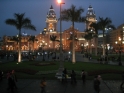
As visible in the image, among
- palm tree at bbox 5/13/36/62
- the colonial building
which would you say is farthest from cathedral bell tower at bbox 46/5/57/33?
palm tree at bbox 5/13/36/62

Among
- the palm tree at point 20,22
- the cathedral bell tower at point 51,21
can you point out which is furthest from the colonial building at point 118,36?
the palm tree at point 20,22

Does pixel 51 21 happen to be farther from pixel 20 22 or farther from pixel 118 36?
pixel 20 22

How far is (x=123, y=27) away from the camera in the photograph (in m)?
119

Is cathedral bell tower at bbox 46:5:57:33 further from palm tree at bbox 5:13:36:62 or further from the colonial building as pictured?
palm tree at bbox 5:13:36:62

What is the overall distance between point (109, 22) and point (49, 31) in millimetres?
107052

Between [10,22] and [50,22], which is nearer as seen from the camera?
[10,22]

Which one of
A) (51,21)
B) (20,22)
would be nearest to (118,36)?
(51,21)

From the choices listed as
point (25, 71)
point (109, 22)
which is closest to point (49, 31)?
point (109, 22)

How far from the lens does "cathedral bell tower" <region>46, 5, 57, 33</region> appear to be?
14975cm

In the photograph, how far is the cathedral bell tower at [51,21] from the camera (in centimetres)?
14975

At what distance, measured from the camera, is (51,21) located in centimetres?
15000

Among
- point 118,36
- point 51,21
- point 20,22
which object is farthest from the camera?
point 51,21

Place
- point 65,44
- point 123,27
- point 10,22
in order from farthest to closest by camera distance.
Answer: point 65,44 < point 123,27 < point 10,22

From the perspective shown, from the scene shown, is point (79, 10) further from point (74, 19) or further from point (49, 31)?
point (49, 31)
